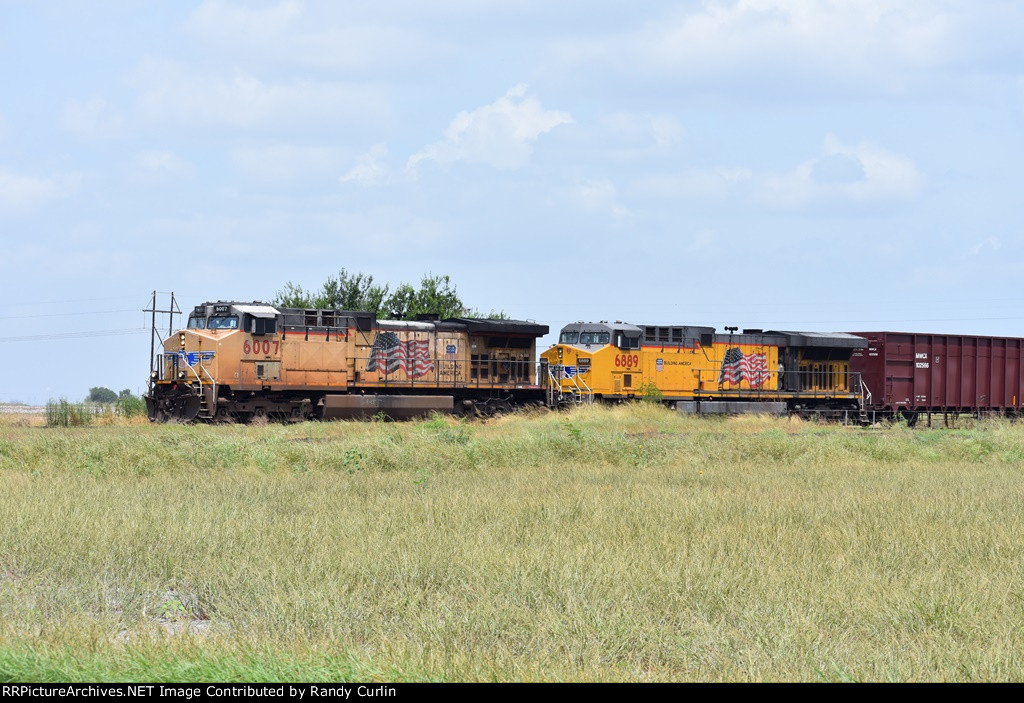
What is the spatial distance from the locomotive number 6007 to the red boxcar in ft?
66.8

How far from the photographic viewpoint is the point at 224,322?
31.2 metres

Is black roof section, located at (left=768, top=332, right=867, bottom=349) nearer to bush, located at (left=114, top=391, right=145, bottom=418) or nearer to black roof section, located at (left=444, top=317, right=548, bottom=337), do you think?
black roof section, located at (left=444, top=317, right=548, bottom=337)

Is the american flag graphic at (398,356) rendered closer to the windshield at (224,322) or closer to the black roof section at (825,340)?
the windshield at (224,322)

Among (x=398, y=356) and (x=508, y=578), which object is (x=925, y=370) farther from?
(x=508, y=578)

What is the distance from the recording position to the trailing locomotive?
30781mm

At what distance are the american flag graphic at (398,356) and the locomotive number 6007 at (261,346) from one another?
2.95m

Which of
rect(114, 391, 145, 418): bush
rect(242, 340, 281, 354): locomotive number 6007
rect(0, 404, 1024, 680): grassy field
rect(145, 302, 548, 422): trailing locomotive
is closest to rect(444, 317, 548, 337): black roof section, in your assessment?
rect(145, 302, 548, 422): trailing locomotive

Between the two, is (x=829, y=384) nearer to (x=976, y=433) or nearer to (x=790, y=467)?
(x=976, y=433)

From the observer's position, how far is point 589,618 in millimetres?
7125

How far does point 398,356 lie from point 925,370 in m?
19.0

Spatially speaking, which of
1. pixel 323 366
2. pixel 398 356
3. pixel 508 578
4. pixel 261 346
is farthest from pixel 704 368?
pixel 508 578

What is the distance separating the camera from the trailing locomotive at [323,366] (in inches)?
1212

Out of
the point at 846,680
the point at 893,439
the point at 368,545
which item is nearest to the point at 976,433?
the point at 893,439
